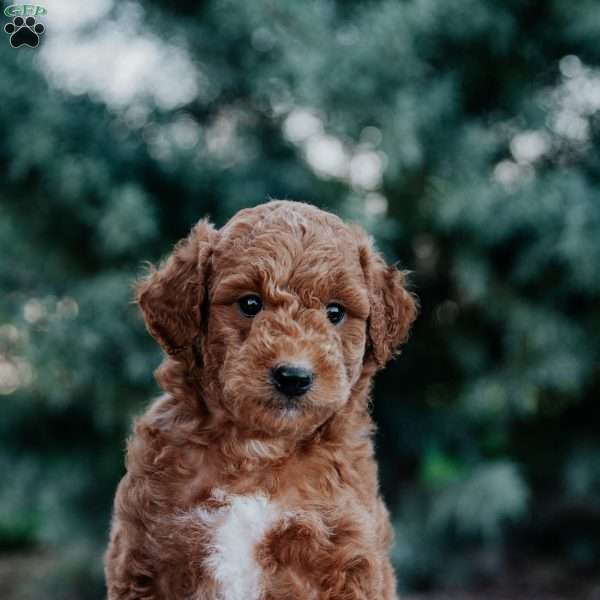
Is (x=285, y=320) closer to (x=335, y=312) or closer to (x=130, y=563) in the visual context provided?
(x=335, y=312)

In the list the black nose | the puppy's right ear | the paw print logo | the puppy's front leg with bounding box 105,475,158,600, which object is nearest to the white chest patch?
the puppy's front leg with bounding box 105,475,158,600

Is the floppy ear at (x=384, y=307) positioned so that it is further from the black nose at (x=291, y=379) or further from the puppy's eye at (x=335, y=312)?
the black nose at (x=291, y=379)

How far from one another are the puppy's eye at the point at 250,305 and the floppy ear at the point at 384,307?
1.59 feet

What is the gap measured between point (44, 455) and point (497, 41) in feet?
17.6

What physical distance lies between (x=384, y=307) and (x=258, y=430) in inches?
30.2

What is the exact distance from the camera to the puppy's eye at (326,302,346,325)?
324 cm

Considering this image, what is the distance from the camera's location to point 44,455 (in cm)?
779

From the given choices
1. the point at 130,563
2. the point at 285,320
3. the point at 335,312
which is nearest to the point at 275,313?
the point at 285,320

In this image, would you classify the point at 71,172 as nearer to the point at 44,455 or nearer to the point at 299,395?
the point at 44,455

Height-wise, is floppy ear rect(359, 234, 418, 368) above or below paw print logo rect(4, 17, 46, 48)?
below

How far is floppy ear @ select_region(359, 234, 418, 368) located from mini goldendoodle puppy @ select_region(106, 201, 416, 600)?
0.01m

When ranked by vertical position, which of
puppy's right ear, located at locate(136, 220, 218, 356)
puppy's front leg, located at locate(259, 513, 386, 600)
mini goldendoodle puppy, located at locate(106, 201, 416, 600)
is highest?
puppy's right ear, located at locate(136, 220, 218, 356)

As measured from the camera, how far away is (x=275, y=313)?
3121 mm

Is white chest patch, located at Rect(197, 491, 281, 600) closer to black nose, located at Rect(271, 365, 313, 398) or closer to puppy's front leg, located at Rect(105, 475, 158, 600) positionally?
puppy's front leg, located at Rect(105, 475, 158, 600)
